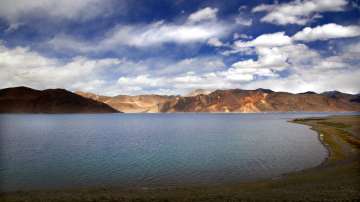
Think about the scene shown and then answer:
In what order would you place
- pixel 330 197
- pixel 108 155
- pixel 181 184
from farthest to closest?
1. pixel 108 155
2. pixel 181 184
3. pixel 330 197

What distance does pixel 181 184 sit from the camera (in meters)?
22.0

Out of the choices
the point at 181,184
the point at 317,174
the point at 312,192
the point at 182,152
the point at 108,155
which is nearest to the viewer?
the point at 312,192

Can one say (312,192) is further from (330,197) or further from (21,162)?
(21,162)

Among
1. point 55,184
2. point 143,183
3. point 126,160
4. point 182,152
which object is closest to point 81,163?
point 126,160

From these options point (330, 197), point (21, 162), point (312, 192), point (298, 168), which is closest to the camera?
point (330, 197)

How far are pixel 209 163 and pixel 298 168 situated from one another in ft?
30.8

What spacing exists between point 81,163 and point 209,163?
14619 millimetres

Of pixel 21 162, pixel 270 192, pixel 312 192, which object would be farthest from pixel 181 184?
pixel 21 162

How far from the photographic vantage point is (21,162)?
29750 mm

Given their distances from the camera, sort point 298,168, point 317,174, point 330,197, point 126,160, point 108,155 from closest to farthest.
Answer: point 330,197 < point 317,174 < point 298,168 < point 126,160 < point 108,155

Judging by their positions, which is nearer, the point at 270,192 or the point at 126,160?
the point at 270,192

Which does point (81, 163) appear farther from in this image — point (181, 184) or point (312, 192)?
point (312, 192)

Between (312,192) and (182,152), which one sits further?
(182,152)

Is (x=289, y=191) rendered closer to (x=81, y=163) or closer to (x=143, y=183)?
(x=143, y=183)
